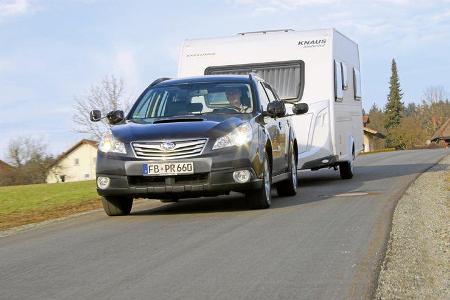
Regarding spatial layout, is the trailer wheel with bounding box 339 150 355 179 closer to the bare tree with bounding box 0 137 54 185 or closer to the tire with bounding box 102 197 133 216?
the tire with bounding box 102 197 133 216

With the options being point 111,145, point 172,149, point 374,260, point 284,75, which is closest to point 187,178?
point 172,149

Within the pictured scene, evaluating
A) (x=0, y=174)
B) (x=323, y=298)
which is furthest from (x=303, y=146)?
(x=0, y=174)

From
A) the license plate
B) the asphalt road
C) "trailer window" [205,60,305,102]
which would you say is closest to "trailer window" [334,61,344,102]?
"trailer window" [205,60,305,102]

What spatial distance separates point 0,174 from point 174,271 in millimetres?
86661

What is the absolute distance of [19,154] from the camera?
96.6 meters

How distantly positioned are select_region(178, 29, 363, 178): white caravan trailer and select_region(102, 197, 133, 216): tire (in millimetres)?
4956

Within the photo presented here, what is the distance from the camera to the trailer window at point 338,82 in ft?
49.8

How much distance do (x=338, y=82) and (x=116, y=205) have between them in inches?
263

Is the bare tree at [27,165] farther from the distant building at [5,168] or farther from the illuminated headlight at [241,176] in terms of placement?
the illuminated headlight at [241,176]

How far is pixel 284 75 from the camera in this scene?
15.1 meters

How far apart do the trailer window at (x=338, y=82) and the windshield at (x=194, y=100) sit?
13.8 ft

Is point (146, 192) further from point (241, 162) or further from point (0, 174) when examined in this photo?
point (0, 174)

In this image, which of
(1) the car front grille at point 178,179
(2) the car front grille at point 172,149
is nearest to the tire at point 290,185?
(1) the car front grille at point 178,179

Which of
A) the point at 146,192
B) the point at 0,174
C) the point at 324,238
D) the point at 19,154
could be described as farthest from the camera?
the point at 19,154
